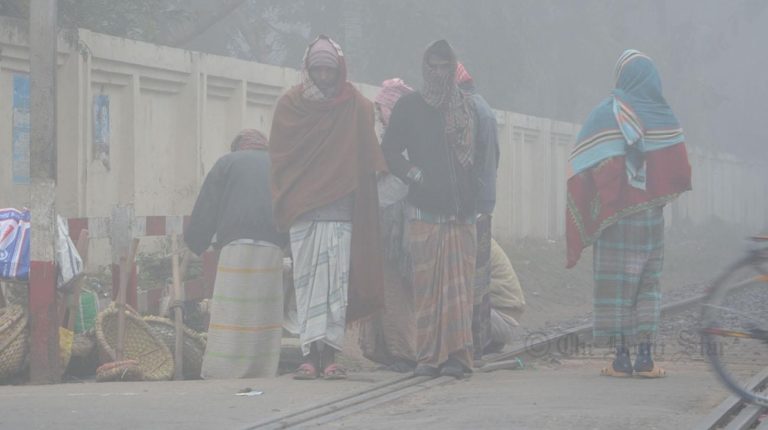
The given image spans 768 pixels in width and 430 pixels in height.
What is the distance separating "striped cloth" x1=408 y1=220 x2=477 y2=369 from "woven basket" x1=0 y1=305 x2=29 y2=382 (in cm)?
235

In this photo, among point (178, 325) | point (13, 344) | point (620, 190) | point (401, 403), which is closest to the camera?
point (401, 403)

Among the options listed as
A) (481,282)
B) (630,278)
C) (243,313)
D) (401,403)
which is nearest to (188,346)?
(243,313)

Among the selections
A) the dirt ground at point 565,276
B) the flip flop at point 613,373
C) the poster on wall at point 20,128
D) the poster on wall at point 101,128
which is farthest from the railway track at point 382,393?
the poster on wall at point 101,128

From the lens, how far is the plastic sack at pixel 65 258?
7793 millimetres

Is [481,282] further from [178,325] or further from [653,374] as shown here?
[178,325]

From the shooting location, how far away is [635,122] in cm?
725

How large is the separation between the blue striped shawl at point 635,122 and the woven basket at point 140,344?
297 cm

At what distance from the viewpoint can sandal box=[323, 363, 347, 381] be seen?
732cm

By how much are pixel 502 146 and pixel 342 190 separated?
15.4 m

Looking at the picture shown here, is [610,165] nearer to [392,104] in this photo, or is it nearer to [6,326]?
[392,104]

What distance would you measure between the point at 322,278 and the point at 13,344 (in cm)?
188

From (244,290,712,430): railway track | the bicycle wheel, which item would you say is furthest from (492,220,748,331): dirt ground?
the bicycle wheel

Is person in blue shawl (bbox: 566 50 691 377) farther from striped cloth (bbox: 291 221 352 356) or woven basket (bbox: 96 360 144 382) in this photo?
woven basket (bbox: 96 360 144 382)

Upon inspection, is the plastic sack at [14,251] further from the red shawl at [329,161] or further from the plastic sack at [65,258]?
the red shawl at [329,161]
